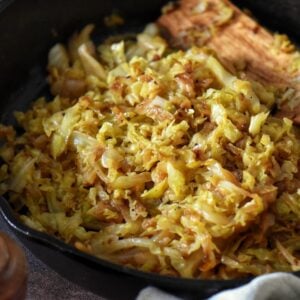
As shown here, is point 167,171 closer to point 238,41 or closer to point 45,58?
point 238,41

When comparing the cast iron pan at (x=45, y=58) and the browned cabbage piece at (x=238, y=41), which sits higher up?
the cast iron pan at (x=45, y=58)

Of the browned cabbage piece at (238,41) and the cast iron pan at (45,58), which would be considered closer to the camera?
the cast iron pan at (45,58)

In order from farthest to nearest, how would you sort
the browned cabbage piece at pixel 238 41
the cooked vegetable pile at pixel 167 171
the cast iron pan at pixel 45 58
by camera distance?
1. the browned cabbage piece at pixel 238 41
2. the cooked vegetable pile at pixel 167 171
3. the cast iron pan at pixel 45 58

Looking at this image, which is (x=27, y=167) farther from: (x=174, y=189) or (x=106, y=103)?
(x=174, y=189)

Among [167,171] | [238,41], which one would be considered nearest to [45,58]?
[238,41]

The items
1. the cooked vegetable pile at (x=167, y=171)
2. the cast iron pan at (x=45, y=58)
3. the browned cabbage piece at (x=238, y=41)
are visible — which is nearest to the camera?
the cast iron pan at (x=45, y=58)

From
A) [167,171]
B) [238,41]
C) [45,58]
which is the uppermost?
[45,58]
